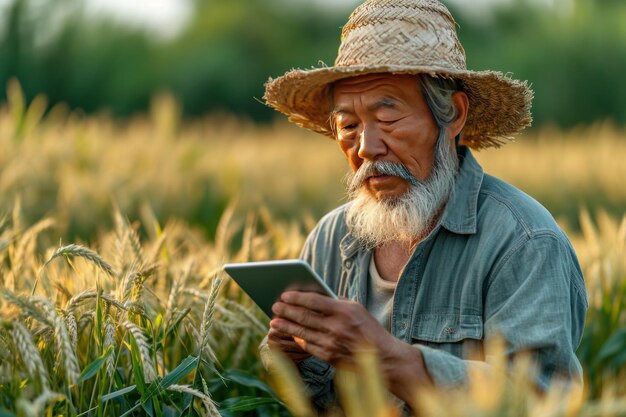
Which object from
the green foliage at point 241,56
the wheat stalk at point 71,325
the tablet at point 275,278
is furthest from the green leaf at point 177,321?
the green foliage at point 241,56

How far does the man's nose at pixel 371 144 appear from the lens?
3.43m

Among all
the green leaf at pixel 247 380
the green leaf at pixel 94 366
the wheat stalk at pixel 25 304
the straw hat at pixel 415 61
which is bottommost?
the green leaf at pixel 247 380

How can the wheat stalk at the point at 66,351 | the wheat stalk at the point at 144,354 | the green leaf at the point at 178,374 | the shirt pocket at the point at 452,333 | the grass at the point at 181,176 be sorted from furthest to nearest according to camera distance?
1. the grass at the point at 181,176
2. the shirt pocket at the point at 452,333
3. the green leaf at the point at 178,374
4. the wheat stalk at the point at 144,354
5. the wheat stalk at the point at 66,351

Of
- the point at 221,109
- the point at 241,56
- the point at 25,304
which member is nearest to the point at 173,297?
the point at 25,304

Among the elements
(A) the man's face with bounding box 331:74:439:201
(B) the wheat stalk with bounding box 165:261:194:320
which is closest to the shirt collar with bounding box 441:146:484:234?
(A) the man's face with bounding box 331:74:439:201

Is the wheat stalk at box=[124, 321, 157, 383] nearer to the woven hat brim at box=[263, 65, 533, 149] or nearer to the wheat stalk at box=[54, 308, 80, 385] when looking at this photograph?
the wheat stalk at box=[54, 308, 80, 385]

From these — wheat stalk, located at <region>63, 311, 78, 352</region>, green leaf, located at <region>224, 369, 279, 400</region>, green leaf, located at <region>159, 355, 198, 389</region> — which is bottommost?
green leaf, located at <region>224, 369, 279, 400</region>

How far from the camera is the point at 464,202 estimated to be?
3.42 m

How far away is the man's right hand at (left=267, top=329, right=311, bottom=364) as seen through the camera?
3291mm

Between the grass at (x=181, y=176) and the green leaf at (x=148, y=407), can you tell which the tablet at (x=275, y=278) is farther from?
the grass at (x=181, y=176)

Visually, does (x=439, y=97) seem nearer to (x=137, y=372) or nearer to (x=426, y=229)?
(x=426, y=229)

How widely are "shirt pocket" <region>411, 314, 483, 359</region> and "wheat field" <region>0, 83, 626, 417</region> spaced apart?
0.85 feet

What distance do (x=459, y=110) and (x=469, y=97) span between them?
131mm

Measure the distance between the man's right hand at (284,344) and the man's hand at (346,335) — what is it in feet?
1.05
